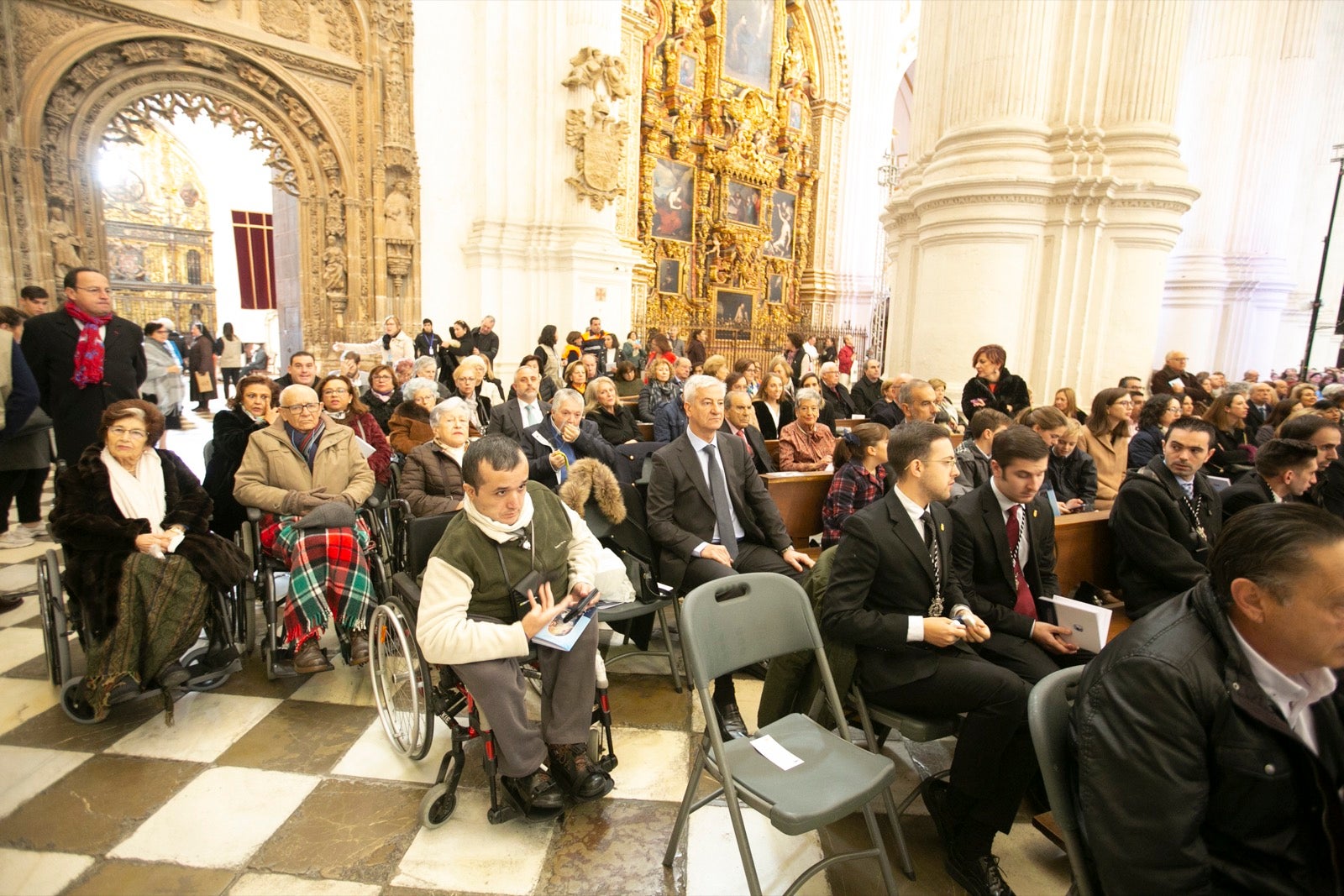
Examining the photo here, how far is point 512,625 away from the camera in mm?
2244

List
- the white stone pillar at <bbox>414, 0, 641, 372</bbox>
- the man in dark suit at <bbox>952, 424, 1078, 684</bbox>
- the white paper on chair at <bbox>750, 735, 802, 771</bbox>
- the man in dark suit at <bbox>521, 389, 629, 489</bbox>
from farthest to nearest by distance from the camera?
the white stone pillar at <bbox>414, 0, 641, 372</bbox>, the man in dark suit at <bbox>521, 389, 629, 489</bbox>, the man in dark suit at <bbox>952, 424, 1078, 684</bbox>, the white paper on chair at <bbox>750, 735, 802, 771</bbox>

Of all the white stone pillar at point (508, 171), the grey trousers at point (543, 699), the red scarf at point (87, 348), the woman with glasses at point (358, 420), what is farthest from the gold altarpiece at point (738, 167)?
the grey trousers at point (543, 699)

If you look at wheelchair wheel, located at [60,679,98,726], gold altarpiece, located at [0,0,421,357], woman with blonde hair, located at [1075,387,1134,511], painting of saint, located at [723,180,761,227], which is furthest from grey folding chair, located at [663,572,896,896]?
painting of saint, located at [723,180,761,227]

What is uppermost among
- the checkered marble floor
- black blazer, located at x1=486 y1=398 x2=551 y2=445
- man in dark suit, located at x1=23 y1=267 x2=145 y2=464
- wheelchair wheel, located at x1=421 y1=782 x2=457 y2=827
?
man in dark suit, located at x1=23 y1=267 x2=145 y2=464

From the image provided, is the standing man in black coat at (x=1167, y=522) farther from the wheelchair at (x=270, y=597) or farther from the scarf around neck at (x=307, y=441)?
the scarf around neck at (x=307, y=441)

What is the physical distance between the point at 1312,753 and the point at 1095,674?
13.4 inches

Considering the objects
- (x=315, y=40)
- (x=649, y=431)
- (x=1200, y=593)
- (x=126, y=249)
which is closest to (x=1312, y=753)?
(x=1200, y=593)

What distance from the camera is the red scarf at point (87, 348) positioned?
4508mm

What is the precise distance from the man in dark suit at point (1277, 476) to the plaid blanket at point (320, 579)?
4.08m

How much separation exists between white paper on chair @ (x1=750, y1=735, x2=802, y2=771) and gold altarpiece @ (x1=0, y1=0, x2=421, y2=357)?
10119 mm

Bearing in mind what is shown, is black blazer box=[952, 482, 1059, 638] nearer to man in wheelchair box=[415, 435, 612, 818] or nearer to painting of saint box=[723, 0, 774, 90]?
man in wheelchair box=[415, 435, 612, 818]

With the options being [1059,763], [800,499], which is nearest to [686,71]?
[800,499]

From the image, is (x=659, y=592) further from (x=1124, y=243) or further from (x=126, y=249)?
(x=126, y=249)

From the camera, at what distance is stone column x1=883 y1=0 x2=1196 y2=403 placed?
21.3 ft
